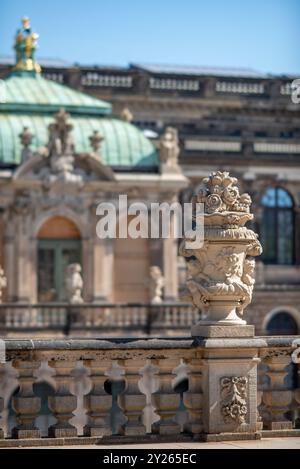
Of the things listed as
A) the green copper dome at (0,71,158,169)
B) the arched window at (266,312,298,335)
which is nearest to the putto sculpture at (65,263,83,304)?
the green copper dome at (0,71,158,169)

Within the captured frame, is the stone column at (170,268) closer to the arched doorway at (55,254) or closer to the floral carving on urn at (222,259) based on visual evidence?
the arched doorway at (55,254)

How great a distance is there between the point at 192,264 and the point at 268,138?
49.2 m

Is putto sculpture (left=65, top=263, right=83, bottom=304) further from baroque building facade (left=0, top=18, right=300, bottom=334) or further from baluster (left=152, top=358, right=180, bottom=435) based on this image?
baluster (left=152, top=358, right=180, bottom=435)

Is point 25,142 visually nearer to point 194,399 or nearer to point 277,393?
point 277,393

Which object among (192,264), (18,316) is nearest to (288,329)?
(18,316)

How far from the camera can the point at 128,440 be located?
18469 millimetres

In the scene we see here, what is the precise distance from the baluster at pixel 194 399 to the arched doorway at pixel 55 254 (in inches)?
1313

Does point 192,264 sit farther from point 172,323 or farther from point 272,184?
point 272,184

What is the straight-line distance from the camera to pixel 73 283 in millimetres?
50500

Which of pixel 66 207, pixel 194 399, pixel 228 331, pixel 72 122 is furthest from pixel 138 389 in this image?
pixel 72 122

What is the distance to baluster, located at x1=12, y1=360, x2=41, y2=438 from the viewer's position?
60.1ft

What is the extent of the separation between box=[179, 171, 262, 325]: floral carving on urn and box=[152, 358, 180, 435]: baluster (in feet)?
1.99

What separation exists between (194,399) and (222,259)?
4.82 feet

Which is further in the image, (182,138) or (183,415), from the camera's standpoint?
(182,138)
